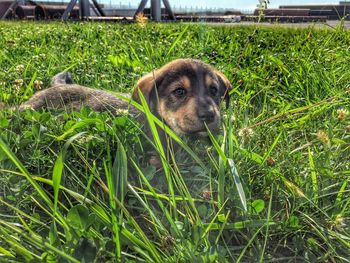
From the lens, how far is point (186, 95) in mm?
3850

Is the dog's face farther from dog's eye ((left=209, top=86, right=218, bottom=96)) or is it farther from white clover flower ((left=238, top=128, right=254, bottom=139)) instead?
white clover flower ((left=238, top=128, right=254, bottom=139))

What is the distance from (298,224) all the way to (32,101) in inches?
118

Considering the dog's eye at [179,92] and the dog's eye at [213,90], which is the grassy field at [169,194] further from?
the dog's eye at [179,92]

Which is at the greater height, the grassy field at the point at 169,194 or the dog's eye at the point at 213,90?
the dog's eye at the point at 213,90

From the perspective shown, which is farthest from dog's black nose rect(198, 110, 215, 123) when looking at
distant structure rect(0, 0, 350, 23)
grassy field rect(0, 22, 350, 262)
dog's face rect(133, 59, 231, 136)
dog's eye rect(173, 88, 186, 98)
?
distant structure rect(0, 0, 350, 23)

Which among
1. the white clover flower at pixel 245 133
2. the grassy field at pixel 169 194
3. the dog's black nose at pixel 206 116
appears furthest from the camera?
the dog's black nose at pixel 206 116

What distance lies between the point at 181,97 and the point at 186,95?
43mm

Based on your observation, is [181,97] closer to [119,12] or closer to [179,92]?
[179,92]

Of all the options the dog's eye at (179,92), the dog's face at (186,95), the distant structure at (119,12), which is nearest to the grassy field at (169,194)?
the dog's face at (186,95)

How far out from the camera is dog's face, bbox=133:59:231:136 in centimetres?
349

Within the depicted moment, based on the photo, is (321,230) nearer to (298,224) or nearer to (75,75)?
(298,224)

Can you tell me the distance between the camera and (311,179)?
8.07 feet

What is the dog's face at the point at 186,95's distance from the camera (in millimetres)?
3486

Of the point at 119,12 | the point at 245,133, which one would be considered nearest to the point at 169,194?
the point at 245,133
